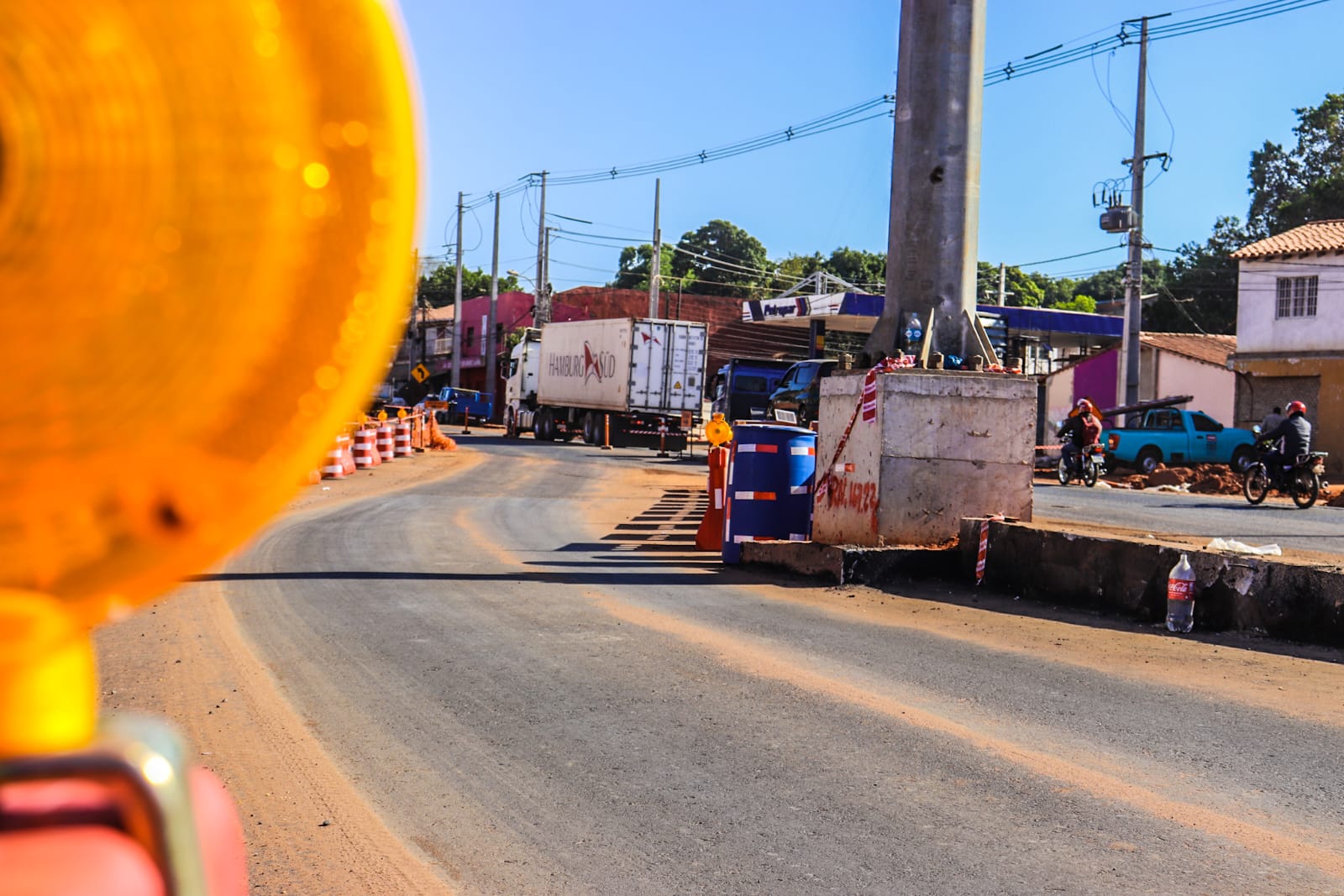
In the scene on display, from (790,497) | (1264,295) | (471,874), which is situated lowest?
(471,874)

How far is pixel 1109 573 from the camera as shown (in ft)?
31.4

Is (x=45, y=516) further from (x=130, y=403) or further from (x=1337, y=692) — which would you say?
(x=1337, y=692)

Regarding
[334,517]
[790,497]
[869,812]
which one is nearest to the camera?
[869,812]

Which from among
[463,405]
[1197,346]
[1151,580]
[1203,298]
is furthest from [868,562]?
[1203,298]

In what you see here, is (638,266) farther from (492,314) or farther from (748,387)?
(748,387)

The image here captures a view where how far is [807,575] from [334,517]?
266 inches

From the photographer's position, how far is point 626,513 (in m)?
17.8

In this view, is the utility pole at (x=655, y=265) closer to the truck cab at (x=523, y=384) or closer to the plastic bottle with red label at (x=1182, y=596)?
the truck cab at (x=523, y=384)

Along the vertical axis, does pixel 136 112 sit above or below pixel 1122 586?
above

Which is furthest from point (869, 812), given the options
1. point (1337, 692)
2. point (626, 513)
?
point (626, 513)

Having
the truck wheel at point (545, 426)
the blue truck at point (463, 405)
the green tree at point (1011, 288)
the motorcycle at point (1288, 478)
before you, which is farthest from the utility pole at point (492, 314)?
the motorcycle at point (1288, 478)

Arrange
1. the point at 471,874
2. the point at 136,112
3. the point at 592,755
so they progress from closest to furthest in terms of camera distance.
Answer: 1. the point at 136,112
2. the point at 471,874
3. the point at 592,755

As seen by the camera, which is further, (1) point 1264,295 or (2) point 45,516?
(1) point 1264,295

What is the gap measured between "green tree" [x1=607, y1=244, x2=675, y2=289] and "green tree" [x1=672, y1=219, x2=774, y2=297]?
1203 mm
